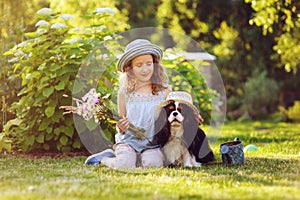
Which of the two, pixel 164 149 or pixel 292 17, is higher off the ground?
pixel 292 17

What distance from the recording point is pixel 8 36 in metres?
6.12

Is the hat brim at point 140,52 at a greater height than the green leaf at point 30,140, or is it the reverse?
the hat brim at point 140,52

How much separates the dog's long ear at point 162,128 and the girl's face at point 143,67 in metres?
0.45

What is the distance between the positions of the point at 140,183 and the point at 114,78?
2.32 metres

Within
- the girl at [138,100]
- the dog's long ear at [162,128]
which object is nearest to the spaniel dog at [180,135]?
the dog's long ear at [162,128]

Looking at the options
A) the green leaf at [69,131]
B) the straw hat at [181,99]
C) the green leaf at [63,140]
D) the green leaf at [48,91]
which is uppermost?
the green leaf at [48,91]

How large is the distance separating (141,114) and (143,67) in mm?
406

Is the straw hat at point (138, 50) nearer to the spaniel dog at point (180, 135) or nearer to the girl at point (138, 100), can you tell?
the girl at point (138, 100)

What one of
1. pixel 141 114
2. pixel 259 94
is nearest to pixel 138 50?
pixel 141 114

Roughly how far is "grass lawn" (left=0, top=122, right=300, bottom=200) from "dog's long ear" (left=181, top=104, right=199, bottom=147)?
266 millimetres

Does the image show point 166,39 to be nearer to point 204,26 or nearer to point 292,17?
point 204,26

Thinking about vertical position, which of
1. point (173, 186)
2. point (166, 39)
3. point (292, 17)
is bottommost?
point (173, 186)

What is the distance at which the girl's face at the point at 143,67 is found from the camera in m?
4.51

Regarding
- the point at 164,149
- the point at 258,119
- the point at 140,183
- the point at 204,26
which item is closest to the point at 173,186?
the point at 140,183
